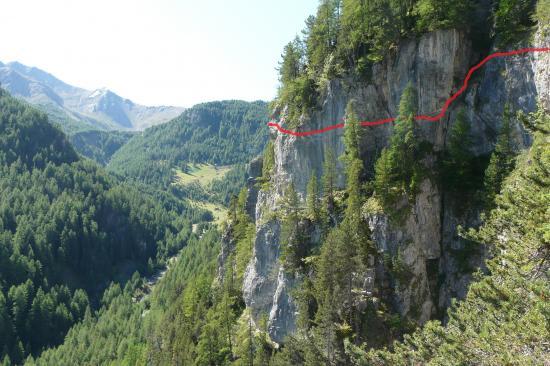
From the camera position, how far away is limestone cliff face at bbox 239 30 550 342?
47.1 metres

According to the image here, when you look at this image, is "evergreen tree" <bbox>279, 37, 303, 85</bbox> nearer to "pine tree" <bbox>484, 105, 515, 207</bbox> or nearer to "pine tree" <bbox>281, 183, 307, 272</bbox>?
"pine tree" <bbox>281, 183, 307, 272</bbox>

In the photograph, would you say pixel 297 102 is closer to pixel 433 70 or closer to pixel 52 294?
pixel 433 70

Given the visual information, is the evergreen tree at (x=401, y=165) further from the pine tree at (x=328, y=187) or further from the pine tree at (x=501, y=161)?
the pine tree at (x=501, y=161)

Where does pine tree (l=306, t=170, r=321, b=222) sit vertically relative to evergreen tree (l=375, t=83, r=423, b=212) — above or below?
below

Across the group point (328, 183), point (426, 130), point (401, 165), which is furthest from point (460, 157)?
point (328, 183)

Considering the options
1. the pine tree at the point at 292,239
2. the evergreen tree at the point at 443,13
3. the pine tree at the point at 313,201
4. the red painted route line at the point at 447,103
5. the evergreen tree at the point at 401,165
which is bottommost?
the pine tree at the point at 292,239

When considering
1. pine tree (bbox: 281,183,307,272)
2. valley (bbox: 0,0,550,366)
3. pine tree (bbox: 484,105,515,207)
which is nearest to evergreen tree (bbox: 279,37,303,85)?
valley (bbox: 0,0,550,366)

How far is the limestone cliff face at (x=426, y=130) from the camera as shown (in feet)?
155

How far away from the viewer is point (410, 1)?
177 ft

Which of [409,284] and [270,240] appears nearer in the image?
[409,284]

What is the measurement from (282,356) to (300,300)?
23.8 feet

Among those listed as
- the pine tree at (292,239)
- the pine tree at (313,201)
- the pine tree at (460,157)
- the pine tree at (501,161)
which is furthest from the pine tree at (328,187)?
the pine tree at (501,161)

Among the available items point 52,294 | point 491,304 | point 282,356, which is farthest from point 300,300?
point 52,294

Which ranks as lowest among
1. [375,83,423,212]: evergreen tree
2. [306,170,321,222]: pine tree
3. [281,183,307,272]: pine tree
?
[281,183,307,272]: pine tree
